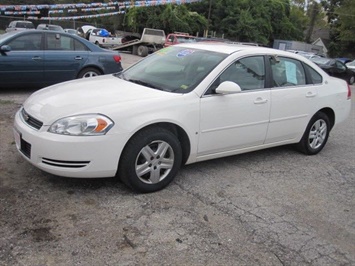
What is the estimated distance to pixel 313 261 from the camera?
3107mm

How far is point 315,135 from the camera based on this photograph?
5793mm

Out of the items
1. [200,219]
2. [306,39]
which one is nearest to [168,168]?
[200,219]

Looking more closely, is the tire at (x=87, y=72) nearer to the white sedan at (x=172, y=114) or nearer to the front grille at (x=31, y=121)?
the white sedan at (x=172, y=114)

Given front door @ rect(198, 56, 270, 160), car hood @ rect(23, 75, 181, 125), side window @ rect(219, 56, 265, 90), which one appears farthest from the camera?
side window @ rect(219, 56, 265, 90)

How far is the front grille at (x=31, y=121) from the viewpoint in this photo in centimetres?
379

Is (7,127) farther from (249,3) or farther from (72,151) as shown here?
(249,3)

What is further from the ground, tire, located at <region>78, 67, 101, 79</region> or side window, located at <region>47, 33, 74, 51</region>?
side window, located at <region>47, 33, 74, 51</region>

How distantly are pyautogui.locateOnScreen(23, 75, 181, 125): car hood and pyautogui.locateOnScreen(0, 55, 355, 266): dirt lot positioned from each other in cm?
75

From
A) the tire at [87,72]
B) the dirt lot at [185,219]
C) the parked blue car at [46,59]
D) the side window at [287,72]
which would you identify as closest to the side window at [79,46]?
the parked blue car at [46,59]

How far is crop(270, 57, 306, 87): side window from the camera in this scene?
512cm

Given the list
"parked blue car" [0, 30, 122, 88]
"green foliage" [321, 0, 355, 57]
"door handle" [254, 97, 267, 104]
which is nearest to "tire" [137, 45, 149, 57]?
"parked blue car" [0, 30, 122, 88]

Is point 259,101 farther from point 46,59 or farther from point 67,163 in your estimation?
point 46,59

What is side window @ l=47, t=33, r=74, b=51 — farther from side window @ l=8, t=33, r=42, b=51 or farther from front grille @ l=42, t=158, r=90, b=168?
front grille @ l=42, t=158, r=90, b=168

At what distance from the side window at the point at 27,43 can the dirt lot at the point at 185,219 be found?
12.8 ft
